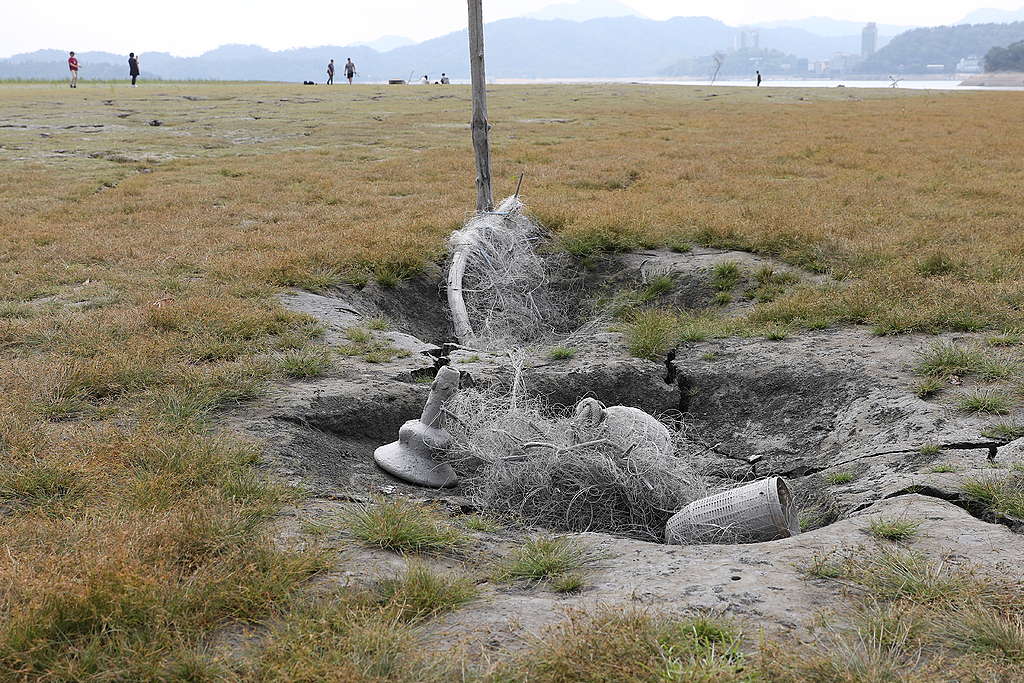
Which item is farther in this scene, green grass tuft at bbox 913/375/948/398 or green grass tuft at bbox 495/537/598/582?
green grass tuft at bbox 913/375/948/398

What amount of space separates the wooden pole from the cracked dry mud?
1969 millimetres

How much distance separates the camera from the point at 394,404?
5.35 metres

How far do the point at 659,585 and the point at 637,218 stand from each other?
643cm

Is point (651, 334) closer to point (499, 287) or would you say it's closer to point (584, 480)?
point (499, 287)

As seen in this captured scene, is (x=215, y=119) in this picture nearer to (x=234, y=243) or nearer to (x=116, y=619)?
(x=234, y=243)

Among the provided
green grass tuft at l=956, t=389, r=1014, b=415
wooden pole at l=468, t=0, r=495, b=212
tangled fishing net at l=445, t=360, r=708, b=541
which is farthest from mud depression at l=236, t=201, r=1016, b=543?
wooden pole at l=468, t=0, r=495, b=212

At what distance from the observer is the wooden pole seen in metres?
9.02

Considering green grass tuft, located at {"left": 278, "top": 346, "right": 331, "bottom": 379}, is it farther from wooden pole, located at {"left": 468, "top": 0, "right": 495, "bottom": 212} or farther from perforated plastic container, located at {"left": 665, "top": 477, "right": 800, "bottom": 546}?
wooden pole, located at {"left": 468, "top": 0, "right": 495, "bottom": 212}

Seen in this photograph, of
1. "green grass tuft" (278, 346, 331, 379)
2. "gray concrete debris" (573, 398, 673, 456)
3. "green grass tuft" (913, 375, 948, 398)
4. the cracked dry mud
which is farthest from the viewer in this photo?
"green grass tuft" (278, 346, 331, 379)

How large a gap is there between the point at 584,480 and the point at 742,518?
88 cm

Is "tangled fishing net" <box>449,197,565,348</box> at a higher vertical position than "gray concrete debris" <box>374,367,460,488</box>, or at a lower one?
higher

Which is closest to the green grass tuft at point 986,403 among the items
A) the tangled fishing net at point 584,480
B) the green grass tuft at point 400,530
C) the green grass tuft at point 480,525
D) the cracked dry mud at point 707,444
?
the cracked dry mud at point 707,444

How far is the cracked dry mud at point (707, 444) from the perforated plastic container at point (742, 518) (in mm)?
286

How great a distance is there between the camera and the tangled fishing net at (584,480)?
173 inches
